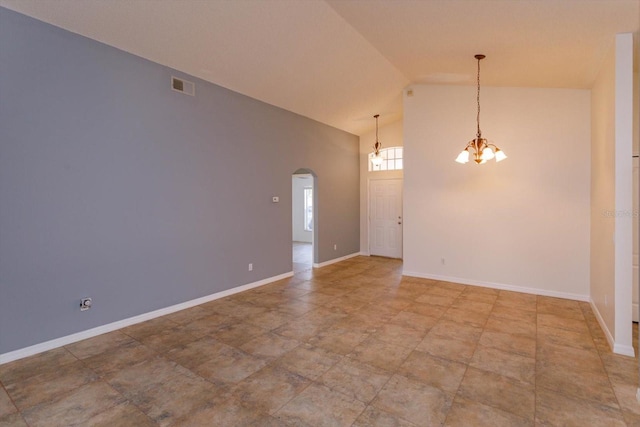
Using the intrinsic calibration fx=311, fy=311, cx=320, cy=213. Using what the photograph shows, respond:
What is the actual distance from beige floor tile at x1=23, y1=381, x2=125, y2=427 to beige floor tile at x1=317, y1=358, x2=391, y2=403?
5.30ft

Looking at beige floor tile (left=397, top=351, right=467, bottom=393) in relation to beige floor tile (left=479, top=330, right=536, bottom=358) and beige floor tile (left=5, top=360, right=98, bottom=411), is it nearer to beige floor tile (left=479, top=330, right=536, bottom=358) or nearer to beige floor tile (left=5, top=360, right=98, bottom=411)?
beige floor tile (left=479, top=330, right=536, bottom=358)

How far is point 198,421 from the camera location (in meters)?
2.10

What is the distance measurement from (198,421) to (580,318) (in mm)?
4535

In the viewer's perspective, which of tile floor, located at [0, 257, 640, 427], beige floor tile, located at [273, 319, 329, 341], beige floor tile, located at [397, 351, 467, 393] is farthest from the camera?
beige floor tile, located at [273, 319, 329, 341]

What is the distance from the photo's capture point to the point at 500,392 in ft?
7.97

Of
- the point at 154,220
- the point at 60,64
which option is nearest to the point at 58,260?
the point at 154,220

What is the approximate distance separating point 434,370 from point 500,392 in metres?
0.51

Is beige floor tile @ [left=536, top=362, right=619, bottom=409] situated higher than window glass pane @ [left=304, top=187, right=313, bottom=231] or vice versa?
window glass pane @ [left=304, top=187, right=313, bottom=231]

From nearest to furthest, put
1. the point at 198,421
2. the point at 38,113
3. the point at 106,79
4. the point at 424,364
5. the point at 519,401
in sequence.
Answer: the point at 198,421 → the point at 519,401 → the point at 424,364 → the point at 38,113 → the point at 106,79

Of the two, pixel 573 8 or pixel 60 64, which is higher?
pixel 573 8

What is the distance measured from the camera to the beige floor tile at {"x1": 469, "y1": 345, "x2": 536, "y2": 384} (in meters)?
2.67

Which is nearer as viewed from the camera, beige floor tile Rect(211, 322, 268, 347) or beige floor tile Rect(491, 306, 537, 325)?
beige floor tile Rect(211, 322, 268, 347)

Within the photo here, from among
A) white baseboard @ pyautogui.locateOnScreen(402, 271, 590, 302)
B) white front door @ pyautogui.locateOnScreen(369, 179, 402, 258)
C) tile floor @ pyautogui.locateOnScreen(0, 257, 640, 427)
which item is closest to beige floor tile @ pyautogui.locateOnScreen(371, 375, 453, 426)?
tile floor @ pyautogui.locateOnScreen(0, 257, 640, 427)

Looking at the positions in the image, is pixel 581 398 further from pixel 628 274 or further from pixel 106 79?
pixel 106 79
